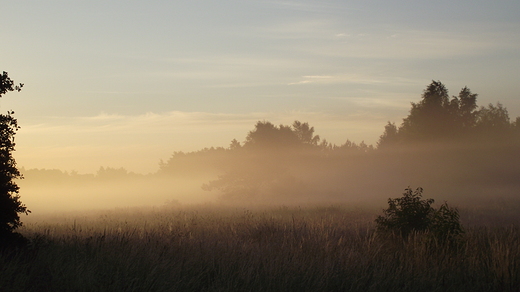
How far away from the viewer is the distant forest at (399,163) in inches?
1591

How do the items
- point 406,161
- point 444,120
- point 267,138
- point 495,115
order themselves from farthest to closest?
point 495,115 → point 406,161 → point 444,120 → point 267,138

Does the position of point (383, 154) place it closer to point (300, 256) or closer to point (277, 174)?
point (277, 174)

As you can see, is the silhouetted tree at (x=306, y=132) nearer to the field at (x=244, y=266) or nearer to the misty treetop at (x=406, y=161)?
the misty treetop at (x=406, y=161)

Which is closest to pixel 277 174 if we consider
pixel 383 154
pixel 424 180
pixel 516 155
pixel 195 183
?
pixel 424 180

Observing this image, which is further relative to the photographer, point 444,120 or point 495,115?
point 495,115

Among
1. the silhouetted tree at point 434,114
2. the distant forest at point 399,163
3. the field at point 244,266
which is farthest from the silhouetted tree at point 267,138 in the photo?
the field at point 244,266

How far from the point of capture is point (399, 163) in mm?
54312

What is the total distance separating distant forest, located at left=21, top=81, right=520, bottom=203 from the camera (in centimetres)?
4041

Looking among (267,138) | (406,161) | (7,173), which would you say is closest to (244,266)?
(7,173)

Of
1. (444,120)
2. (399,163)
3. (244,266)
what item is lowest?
(244,266)

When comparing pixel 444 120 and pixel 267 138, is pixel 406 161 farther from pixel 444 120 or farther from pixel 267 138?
pixel 267 138

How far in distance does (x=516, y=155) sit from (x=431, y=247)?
151ft

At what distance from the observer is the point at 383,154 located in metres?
59.5

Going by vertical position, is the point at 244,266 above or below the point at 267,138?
below
